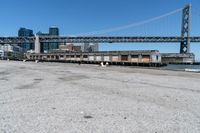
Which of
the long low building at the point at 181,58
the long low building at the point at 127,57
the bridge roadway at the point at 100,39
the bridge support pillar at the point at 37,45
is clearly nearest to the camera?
the long low building at the point at 127,57

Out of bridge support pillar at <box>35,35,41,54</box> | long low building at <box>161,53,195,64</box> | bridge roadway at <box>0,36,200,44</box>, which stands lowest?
long low building at <box>161,53,195,64</box>

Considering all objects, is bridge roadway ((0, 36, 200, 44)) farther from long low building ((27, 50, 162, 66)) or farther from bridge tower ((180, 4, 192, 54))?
long low building ((27, 50, 162, 66))

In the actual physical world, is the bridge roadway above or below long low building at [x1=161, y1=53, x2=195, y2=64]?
above

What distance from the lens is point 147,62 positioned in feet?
281

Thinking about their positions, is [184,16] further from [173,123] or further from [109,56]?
[173,123]

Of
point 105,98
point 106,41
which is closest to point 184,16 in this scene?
point 106,41

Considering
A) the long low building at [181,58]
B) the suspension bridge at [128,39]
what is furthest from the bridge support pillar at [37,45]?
the long low building at [181,58]

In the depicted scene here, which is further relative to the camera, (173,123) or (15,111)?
(15,111)

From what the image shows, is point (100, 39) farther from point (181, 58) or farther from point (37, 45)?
point (181, 58)

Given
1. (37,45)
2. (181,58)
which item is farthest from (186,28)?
(37,45)

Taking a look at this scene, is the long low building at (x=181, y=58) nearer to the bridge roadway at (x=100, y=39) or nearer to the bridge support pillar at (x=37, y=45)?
the bridge roadway at (x=100, y=39)

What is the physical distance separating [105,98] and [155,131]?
4784mm

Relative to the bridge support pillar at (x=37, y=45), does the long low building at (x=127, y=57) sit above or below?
below

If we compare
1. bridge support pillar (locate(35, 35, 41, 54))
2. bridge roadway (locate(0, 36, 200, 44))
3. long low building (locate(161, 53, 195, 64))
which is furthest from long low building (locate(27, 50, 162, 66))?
bridge roadway (locate(0, 36, 200, 44))
